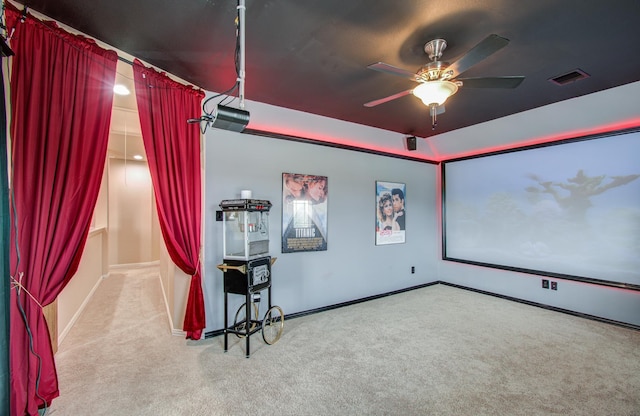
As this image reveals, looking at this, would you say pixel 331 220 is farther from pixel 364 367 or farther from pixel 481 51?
pixel 481 51

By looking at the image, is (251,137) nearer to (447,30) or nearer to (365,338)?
(447,30)

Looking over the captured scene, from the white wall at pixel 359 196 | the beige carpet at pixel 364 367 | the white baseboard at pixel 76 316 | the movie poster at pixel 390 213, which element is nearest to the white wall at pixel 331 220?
the white wall at pixel 359 196

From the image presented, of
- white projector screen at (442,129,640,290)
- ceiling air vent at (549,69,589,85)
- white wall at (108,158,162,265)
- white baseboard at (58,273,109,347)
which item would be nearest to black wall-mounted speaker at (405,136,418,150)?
white projector screen at (442,129,640,290)

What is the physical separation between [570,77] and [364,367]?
3.58 m

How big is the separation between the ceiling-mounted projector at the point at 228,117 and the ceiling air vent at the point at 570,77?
3.19 metres

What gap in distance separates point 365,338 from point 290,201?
1906mm

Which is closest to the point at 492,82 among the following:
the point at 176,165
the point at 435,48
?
the point at 435,48

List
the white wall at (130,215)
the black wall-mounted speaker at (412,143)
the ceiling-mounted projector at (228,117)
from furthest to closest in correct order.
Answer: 1. the white wall at (130,215)
2. the black wall-mounted speaker at (412,143)
3. the ceiling-mounted projector at (228,117)

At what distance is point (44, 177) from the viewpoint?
183 cm

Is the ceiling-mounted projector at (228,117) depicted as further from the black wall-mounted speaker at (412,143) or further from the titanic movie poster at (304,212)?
the black wall-mounted speaker at (412,143)

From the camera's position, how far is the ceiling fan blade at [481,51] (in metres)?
1.69

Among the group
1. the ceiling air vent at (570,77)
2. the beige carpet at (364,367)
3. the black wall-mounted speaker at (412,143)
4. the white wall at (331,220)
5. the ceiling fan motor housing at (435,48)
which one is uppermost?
the ceiling air vent at (570,77)

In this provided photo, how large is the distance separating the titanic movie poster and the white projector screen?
2837mm

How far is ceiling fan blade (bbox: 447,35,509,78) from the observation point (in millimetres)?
1688
